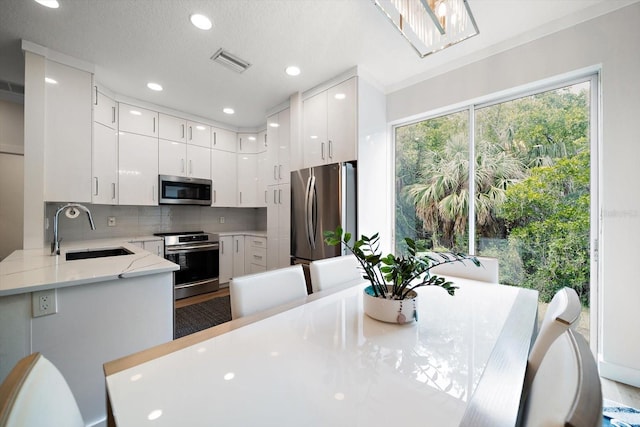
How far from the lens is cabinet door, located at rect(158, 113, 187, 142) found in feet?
11.4

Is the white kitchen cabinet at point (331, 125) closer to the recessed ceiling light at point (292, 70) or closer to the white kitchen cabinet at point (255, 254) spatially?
the recessed ceiling light at point (292, 70)

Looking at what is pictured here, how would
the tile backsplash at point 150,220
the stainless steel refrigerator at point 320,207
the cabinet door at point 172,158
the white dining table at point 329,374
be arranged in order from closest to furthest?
the white dining table at point 329,374 → the stainless steel refrigerator at point 320,207 → the tile backsplash at point 150,220 → the cabinet door at point 172,158

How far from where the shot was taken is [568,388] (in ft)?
1.31

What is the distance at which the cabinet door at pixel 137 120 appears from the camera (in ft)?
10.4

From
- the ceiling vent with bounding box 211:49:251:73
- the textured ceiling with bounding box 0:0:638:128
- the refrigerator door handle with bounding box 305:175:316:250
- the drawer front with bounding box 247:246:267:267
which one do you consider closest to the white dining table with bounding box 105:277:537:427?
the refrigerator door handle with bounding box 305:175:316:250

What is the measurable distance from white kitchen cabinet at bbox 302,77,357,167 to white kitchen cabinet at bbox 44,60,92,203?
218cm

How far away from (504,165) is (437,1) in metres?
1.61

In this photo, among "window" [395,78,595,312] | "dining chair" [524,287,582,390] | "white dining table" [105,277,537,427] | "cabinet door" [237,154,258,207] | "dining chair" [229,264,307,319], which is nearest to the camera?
"white dining table" [105,277,537,427]

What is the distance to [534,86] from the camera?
216 centimetres

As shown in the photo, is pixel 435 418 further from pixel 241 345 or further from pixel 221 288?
pixel 221 288

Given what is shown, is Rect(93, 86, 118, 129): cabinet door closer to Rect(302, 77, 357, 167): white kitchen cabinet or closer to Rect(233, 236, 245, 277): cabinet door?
Rect(233, 236, 245, 277): cabinet door

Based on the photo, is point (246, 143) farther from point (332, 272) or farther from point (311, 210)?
point (332, 272)

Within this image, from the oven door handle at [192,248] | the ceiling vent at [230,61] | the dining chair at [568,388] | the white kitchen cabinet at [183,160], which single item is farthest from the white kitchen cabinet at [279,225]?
the dining chair at [568,388]

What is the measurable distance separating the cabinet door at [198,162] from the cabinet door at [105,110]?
89 centimetres
